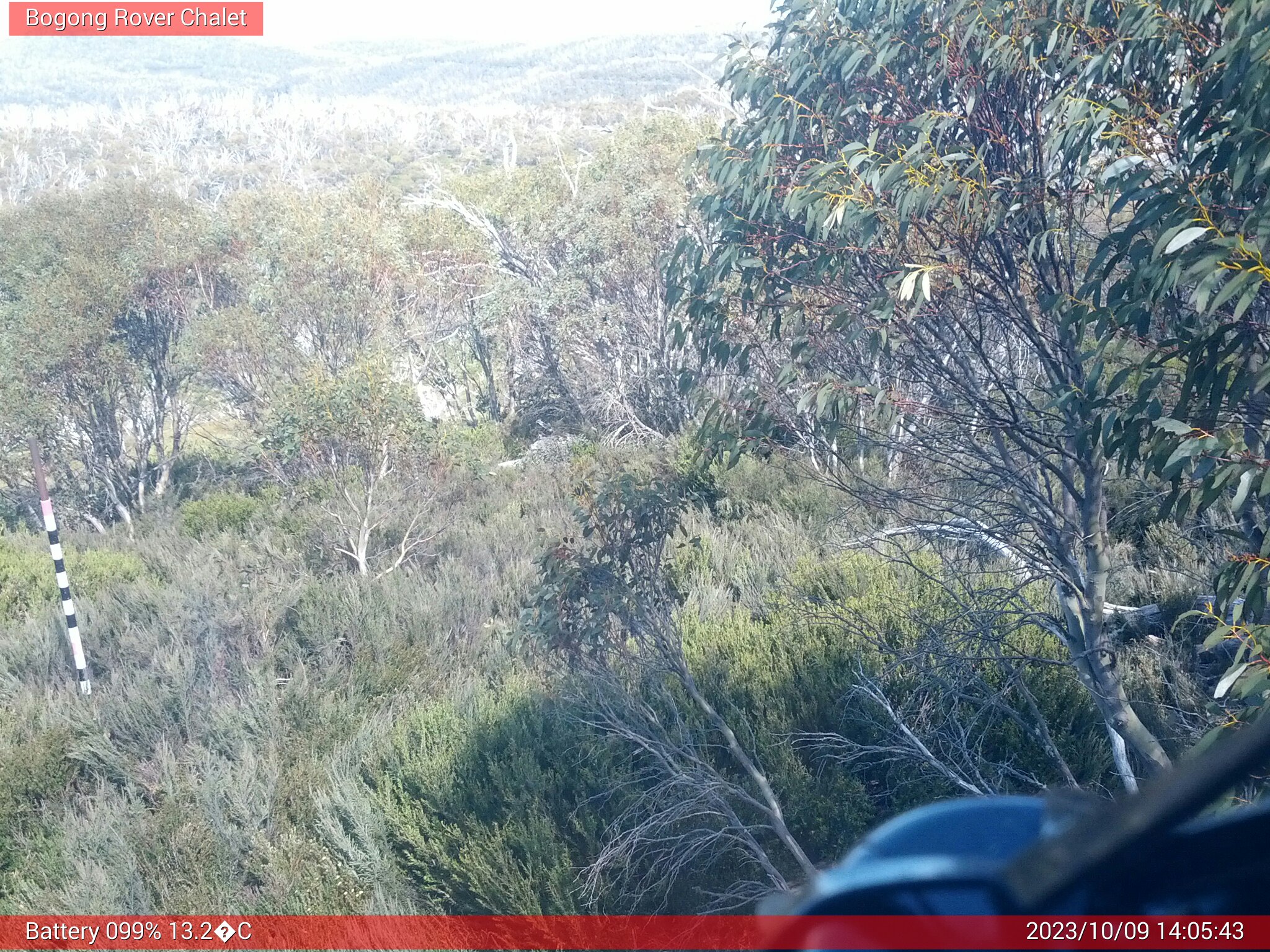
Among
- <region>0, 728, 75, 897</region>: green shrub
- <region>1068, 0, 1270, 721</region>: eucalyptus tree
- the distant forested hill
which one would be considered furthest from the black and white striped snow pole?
the distant forested hill

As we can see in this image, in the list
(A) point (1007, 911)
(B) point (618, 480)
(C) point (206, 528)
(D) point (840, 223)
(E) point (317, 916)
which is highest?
(D) point (840, 223)

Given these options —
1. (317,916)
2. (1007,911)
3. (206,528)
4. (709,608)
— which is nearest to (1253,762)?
(1007,911)

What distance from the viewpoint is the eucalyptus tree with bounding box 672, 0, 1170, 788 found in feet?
10.9

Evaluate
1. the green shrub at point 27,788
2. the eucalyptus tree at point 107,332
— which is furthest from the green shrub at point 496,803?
the eucalyptus tree at point 107,332

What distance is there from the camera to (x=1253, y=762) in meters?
0.76

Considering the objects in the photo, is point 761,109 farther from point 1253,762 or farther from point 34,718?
point 34,718

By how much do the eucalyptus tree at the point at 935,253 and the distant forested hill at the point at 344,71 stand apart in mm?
48502

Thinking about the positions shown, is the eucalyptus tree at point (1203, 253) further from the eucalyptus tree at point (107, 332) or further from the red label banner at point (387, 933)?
the eucalyptus tree at point (107, 332)

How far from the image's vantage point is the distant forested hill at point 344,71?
56188mm

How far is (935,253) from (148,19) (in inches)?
293

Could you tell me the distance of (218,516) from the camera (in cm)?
1216

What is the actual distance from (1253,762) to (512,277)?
53.0ft

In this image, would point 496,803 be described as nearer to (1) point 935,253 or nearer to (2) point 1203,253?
(1) point 935,253

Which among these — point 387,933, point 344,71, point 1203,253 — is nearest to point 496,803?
point 387,933
